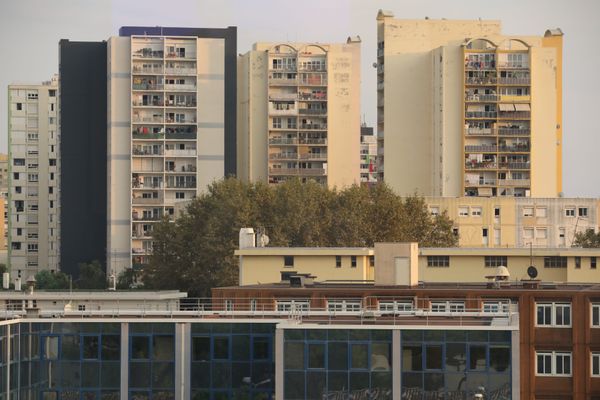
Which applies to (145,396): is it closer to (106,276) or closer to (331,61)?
(106,276)

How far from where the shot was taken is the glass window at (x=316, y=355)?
6381 centimetres

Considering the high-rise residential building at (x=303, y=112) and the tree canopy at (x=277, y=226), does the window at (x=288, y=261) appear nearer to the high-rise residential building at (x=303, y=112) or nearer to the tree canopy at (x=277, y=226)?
the tree canopy at (x=277, y=226)

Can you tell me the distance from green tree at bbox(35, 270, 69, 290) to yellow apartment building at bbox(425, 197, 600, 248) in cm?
3257

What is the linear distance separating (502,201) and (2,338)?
327 ft

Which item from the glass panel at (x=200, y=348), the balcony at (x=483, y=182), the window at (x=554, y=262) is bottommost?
the glass panel at (x=200, y=348)

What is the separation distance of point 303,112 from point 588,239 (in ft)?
156

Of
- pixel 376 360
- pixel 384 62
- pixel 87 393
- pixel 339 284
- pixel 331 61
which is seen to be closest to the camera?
pixel 376 360

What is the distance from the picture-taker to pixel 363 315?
6725 cm

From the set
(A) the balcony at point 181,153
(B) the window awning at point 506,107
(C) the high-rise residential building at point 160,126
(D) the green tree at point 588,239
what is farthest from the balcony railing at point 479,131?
(A) the balcony at point 181,153

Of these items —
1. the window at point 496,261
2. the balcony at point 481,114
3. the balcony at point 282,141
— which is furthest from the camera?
the balcony at point 282,141

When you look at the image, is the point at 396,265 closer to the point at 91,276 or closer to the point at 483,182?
the point at 483,182

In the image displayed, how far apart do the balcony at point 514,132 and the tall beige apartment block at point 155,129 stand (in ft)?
86.0

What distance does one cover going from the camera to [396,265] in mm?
86000

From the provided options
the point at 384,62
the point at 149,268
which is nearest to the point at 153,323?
the point at 149,268
